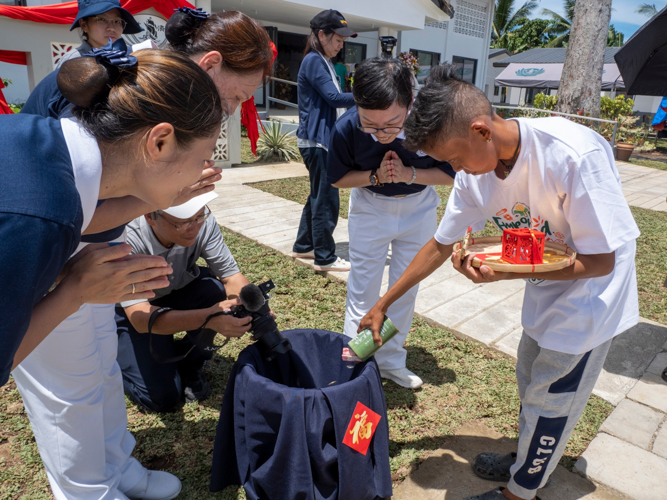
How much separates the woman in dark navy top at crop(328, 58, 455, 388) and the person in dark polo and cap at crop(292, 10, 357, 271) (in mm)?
1495

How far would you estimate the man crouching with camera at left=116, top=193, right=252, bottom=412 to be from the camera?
220cm

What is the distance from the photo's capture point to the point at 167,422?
99.1 inches

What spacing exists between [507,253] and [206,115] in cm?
103

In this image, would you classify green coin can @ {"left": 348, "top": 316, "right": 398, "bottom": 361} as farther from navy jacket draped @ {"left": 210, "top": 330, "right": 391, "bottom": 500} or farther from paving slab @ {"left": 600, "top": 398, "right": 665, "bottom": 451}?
paving slab @ {"left": 600, "top": 398, "right": 665, "bottom": 451}

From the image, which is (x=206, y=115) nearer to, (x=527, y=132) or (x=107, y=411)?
(x=527, y=132)

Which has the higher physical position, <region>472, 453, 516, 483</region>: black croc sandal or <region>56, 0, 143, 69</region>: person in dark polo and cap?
<region>56, 0, 143, 69</region>: person in dark polo and cap

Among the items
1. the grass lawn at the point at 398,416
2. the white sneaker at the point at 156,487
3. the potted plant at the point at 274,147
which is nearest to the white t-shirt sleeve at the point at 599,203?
the grass lawn at the point at 398,416

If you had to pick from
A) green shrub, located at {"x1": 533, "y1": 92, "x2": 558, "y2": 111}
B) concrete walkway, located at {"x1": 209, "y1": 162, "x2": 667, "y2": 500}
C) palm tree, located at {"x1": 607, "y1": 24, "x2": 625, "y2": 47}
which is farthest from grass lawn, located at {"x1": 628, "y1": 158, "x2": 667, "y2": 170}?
palm tree, located at {"x1": 607, "y1": 24, "x2": 625, "y2": 47}

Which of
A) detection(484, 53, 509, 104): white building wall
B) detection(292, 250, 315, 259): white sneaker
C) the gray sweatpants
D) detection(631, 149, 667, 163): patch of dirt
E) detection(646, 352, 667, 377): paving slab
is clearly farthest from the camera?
detection(484, 53, 509, 104): white building wall

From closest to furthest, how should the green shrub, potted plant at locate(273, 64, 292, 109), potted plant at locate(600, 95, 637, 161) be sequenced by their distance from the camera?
potted plant at locate(600, 95, 637, 161), potted plant at locate(273, 64, 292, 109), the green shrub

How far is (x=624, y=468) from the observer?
2279mm

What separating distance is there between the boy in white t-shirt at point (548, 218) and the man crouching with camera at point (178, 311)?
1.06m

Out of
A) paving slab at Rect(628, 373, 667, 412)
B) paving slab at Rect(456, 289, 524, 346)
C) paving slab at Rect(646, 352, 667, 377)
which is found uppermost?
paving slab at Rect(456, 289, 524, 346)

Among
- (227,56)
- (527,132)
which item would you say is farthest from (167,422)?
(527,132)
